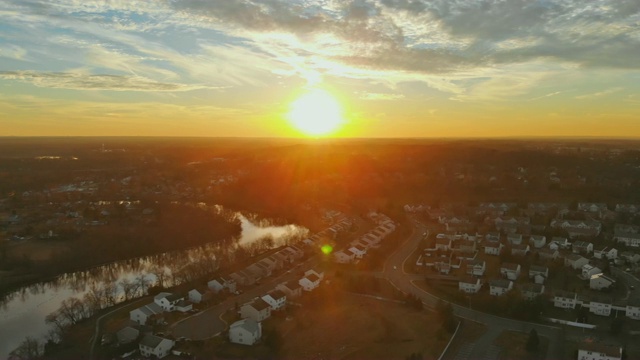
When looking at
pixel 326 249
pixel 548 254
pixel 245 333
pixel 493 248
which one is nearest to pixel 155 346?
pixel 245 333

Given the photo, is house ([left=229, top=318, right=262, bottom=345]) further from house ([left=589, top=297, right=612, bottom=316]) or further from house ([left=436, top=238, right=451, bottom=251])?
house ([left=436, top=238, right=451, bottom=251])

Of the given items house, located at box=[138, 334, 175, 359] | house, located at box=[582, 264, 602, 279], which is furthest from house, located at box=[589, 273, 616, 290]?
house, located at box=[138, 334, 175, 359]

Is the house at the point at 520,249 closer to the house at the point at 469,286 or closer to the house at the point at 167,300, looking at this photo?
the house at the point at 469,286

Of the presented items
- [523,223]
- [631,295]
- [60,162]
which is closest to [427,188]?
[523,223]

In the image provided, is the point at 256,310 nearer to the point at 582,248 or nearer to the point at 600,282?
the point at 600,282

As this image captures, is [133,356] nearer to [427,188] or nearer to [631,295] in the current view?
[631,295]
